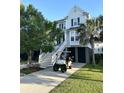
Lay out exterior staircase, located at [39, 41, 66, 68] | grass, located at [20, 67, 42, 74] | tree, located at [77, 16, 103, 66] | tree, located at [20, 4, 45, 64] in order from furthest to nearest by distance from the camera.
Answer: tree, located at [20, 4, 45, 64], exterior staircase, located at [39, 41, 66, 68], grass, located at [20, 67, 42, 74], tree, located at [77, 16, 103, 66]

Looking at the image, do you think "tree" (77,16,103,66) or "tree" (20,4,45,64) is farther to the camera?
"tree" (20,4,45,64)

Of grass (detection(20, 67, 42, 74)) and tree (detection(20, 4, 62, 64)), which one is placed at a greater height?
tree (detection(20, 4, 62, 64))

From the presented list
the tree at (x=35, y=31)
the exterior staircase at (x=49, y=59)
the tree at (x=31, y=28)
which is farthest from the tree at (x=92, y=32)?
the tree at (x=31, y=28)

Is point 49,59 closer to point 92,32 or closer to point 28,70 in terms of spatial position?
point 28,70

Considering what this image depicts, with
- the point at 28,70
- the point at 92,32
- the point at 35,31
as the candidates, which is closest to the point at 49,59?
the point at 28,70

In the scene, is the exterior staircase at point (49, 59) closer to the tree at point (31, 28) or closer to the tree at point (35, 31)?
the tree at point (35, 31)

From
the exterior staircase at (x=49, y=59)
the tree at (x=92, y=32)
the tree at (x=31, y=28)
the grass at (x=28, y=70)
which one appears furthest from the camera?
the tree at (x=31, y=28)

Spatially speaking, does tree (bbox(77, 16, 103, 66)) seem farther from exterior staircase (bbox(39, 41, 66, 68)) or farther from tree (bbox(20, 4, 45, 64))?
tree (bbox(20, 4, 45, 64))

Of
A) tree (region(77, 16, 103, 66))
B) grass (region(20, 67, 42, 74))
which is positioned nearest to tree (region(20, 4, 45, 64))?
grass (region(20, 67, 42, 74))

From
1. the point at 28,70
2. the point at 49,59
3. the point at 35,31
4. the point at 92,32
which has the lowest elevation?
the point at 28,70

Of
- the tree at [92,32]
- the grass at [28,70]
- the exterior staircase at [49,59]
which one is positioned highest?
the tree at [92,32]
